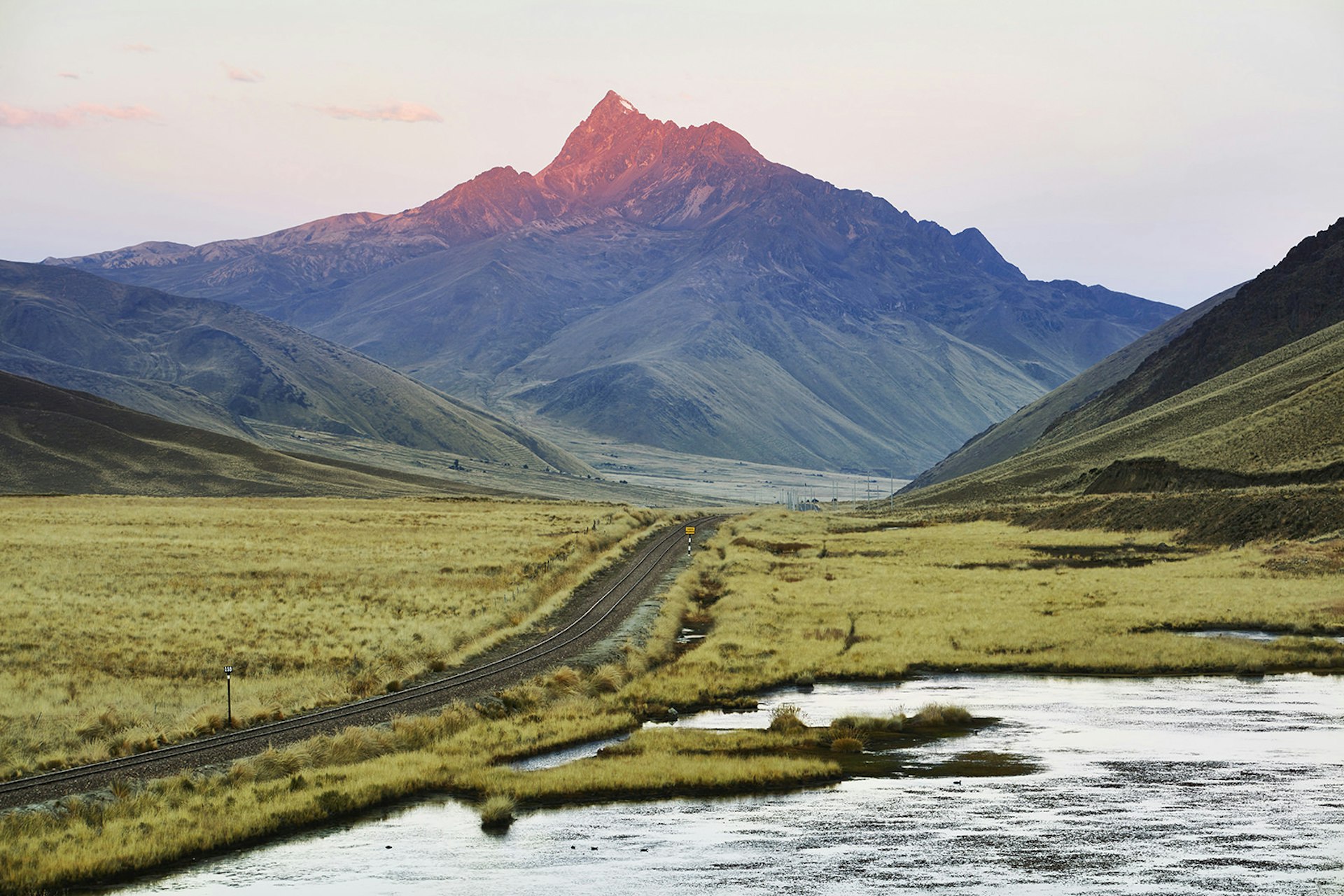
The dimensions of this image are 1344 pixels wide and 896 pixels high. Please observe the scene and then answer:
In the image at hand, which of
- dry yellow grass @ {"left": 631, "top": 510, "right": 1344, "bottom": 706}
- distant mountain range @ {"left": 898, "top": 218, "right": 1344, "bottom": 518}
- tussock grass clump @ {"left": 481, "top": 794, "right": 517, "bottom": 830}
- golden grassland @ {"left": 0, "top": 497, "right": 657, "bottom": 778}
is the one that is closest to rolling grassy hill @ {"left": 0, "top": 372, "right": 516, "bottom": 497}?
golden grassland @ {"left": 0, "top": 497, "right": 657, "bottom": 778}

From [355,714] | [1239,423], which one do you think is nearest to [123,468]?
[1239,423]

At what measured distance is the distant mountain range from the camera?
301 feet

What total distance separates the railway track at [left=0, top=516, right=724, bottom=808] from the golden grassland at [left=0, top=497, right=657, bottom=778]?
1.07 meters

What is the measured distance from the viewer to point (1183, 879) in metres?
20.3

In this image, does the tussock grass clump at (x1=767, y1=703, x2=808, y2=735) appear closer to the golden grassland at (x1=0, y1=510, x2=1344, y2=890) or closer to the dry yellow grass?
the golden grassland at (x1=0, y1=510, x2=1344, y2=890)

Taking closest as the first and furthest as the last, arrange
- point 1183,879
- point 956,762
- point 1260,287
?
1. point 1183,879
2. point 956,762
3. point 1260,287

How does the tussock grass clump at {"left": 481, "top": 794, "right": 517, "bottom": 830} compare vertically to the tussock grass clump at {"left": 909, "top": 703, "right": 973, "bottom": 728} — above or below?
above

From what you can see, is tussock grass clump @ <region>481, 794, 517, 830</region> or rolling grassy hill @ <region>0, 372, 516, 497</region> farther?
rolling grassy hill @ <region>0, 372, 516, 497</region>

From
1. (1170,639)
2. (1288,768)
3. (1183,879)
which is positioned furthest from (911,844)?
(1170,639)

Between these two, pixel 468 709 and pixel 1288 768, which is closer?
pixel 1288 768

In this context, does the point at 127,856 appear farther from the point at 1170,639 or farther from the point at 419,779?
the point at 1170,639

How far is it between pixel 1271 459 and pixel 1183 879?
86377 millimetres

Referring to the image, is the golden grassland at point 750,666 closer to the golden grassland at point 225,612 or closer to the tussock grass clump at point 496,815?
the tussock grass clump at point 496,815

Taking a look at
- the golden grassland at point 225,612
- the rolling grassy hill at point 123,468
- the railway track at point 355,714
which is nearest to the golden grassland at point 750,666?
the railway track at point 355,714
